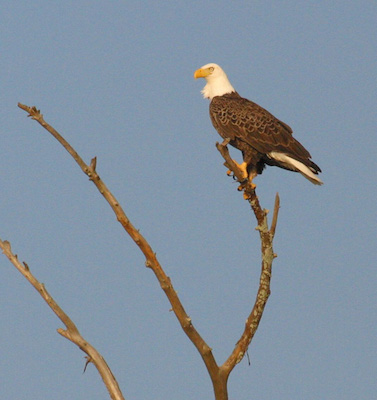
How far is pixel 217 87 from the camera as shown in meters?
11.8

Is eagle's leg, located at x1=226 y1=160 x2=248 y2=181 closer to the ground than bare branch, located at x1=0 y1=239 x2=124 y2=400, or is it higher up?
higher up

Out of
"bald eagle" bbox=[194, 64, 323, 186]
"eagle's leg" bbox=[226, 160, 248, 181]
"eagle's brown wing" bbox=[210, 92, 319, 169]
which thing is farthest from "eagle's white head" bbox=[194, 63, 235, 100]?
"eagle's leg" bbox=[226, 160, 248, 181]

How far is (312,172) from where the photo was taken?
10.6 meters

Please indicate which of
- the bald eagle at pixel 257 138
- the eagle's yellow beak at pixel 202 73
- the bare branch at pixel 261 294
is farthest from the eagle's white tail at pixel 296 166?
the eagle's yellow beak at pixel 202 73

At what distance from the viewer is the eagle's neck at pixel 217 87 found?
11.8m

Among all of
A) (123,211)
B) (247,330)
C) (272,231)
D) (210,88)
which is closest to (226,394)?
(247,330)

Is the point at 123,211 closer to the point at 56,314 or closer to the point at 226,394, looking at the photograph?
the point at 56,314

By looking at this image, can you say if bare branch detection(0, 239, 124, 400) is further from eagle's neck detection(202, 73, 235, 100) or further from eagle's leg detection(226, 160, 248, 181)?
eagle's neck detection(202, 73, 235, 100)

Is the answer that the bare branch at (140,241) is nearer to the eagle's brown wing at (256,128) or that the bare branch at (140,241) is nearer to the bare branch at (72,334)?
the bare branch at (72,334)

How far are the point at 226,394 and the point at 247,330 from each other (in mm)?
871

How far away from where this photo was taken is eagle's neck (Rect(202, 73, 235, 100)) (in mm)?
11755

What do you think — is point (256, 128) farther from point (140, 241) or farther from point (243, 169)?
point (140, 241)

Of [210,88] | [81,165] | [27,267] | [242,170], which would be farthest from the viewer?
[210,88]

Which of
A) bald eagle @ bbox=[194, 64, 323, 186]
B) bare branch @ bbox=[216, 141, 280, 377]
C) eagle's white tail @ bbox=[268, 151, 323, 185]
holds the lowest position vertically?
bare branch @ bbox=[216, 141, 280, 377]
